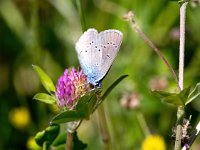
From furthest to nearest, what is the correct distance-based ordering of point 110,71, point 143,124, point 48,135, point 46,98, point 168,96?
point 110,71
point 143,124
point 48,135
point 46,98
point 168,96

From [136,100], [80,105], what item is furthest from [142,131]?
[80,105]

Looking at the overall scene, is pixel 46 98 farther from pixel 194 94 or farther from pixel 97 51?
pixel 194 94

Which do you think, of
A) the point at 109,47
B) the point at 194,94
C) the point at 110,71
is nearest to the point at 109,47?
the point at 109,47

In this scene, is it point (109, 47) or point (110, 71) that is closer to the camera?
point (109, 47)

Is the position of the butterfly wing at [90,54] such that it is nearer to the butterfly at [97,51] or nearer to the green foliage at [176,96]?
the butterfly at [97,51]

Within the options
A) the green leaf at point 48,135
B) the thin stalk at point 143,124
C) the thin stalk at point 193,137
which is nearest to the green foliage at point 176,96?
the thin stalk at point 193,137

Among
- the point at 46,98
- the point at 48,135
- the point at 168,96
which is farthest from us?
the point at 48,135

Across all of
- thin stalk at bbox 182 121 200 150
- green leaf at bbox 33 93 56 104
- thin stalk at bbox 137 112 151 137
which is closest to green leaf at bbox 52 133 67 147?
green leaf at bbox 33 93 56 104
